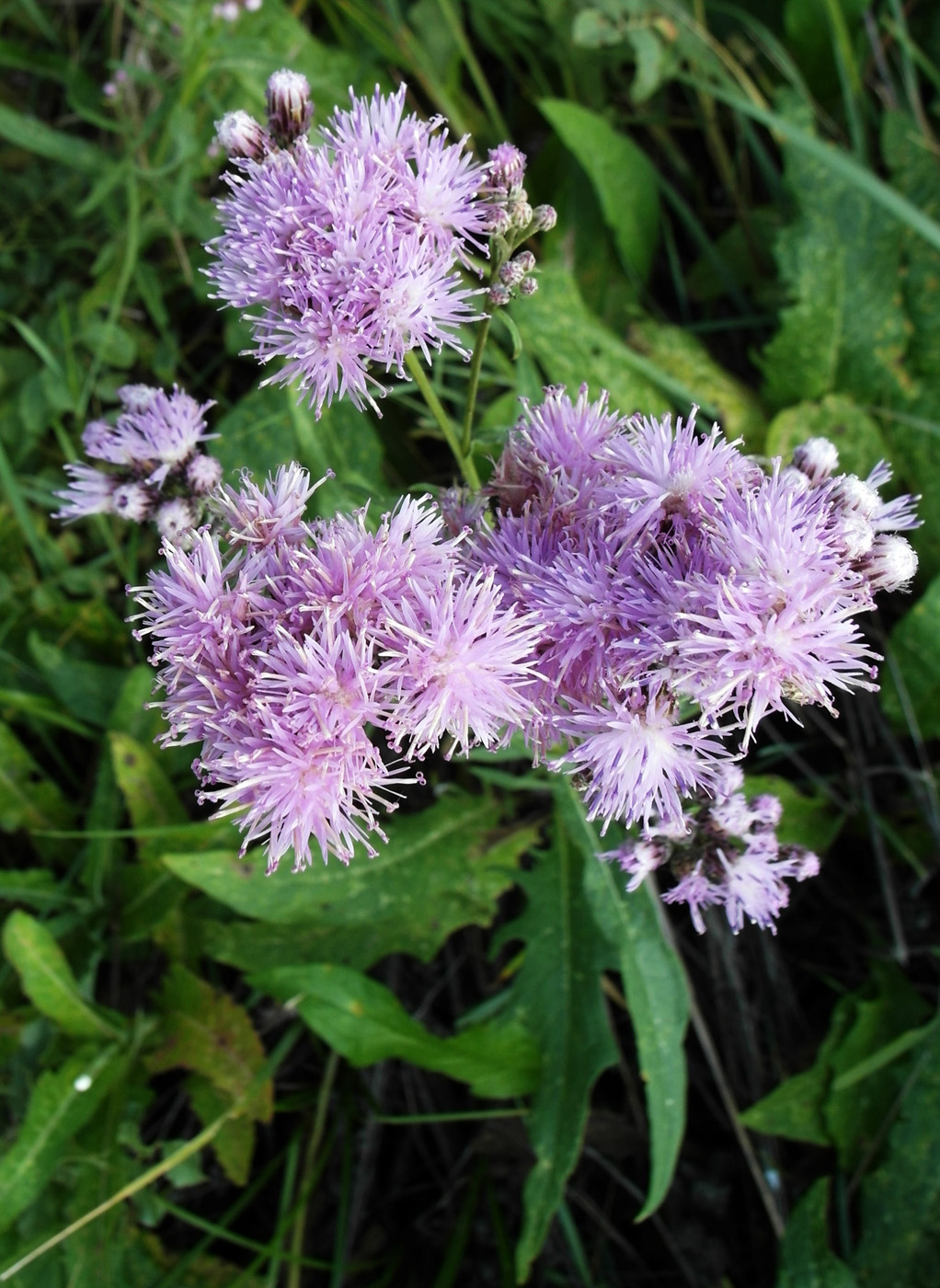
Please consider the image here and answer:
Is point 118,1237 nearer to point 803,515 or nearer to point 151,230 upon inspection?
point 803,515

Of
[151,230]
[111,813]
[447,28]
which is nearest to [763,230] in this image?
[447,28]

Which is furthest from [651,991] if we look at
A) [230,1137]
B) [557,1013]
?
[230,1137]

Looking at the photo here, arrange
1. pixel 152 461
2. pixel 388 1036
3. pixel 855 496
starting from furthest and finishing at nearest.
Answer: pixel 388 1036 < pixel 152 461 < pixel 855 496

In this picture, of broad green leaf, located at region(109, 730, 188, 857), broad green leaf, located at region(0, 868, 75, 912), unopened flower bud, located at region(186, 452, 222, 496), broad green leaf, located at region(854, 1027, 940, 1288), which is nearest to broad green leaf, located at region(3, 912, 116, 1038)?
broad green leaf, located at region(0, 868, 75, 912)

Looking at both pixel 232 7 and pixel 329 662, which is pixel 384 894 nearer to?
pixel 329 662

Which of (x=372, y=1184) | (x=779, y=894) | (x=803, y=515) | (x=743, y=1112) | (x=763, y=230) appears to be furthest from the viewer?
(x=763, y=230)

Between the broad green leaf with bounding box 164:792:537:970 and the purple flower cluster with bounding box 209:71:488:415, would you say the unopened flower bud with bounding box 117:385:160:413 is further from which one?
the broad green leaf with bounding box 164:792:537:970
